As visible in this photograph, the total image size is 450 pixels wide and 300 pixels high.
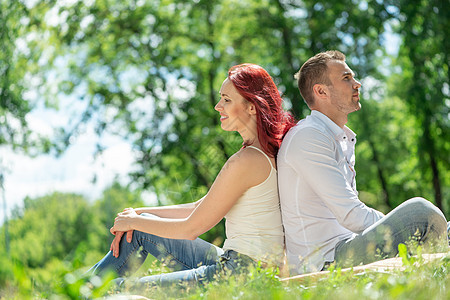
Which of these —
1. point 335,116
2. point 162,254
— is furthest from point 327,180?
point 162,254

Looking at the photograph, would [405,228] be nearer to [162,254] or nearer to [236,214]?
[236,214]

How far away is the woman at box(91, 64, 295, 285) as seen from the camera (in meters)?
2.60

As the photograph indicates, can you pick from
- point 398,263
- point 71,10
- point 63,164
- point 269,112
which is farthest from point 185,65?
point 398,263

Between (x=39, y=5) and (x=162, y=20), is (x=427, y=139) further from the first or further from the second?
(x=39, y=5)

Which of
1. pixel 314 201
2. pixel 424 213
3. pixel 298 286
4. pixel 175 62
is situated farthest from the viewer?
pixel 175 62

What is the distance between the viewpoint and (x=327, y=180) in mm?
2615

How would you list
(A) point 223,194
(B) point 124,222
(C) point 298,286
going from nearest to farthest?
(C) point 298,286
(A) point 223,194
(B) point 124,222

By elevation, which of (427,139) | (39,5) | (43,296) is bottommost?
(427,139)

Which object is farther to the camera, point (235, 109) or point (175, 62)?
point (175, 62)

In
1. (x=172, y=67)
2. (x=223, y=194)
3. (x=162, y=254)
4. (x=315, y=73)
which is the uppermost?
(x=315, y=73)

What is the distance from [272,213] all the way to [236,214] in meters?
0.20

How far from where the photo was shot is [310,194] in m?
2.71

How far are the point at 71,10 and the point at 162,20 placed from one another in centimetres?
182

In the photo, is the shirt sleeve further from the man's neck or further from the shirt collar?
the man's neck
